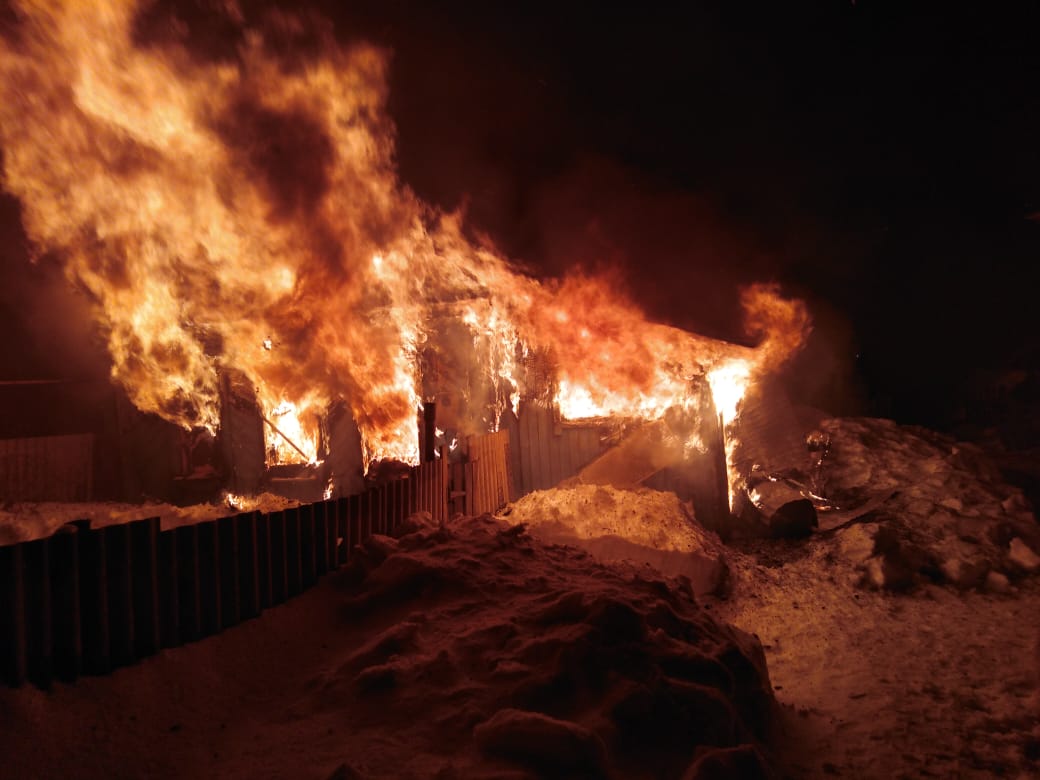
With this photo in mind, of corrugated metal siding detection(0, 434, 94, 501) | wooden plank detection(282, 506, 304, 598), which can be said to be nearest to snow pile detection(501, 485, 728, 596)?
wooden plank detection(282, 506, 304, 598)

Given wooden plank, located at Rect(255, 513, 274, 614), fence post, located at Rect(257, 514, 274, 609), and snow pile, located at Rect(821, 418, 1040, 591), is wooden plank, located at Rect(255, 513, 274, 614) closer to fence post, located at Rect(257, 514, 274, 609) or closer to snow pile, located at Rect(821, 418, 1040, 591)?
fence post, located at Rect(257, 514, 274, 609)

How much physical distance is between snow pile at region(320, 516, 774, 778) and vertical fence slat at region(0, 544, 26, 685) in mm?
1470

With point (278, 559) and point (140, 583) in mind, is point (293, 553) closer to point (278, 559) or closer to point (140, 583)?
point (278, 559)

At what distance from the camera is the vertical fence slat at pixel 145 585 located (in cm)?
360

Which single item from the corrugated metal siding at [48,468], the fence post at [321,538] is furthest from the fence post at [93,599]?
the corrugated metal siding at [48,468]

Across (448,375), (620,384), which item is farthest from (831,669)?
(448,375)

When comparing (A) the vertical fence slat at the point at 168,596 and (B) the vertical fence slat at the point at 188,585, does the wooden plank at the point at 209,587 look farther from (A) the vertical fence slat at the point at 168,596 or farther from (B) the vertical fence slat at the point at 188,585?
(A) the vertical fence slat at the point at 168,596

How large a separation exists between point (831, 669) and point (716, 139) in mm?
11175

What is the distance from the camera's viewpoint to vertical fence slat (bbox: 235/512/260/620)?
4348 mm

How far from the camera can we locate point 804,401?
1286 centimetres

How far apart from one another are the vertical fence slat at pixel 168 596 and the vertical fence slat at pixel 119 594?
0.22 meters

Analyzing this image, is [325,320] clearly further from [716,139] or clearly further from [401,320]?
[716,139]

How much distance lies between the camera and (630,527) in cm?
913

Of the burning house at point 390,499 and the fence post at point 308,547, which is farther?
the fence post at point 308,547
